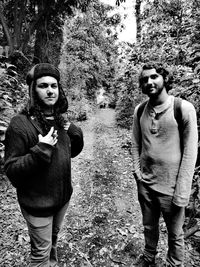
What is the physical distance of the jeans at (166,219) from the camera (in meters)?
2.36

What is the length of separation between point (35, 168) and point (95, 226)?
2.51m

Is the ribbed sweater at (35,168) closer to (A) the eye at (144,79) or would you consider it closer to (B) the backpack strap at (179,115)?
(A) the eye at (144,79)

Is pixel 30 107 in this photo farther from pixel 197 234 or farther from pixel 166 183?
pixel 197 234

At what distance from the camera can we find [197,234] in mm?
3623

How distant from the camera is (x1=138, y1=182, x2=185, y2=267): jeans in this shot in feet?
7.73

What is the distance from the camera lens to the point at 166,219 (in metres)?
2.44

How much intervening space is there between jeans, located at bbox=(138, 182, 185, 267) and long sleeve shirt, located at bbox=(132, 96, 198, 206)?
0.10 metres

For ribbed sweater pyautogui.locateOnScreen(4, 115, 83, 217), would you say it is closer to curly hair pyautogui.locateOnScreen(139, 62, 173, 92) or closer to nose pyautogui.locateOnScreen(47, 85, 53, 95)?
nose pyautogui.locateOnScreen(47, 85, 53, 95)

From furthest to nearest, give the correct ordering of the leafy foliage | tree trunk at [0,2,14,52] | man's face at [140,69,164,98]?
the leafy foliage < tree trunk at [0,2,14,52] < man's face at [140,69,164,98]

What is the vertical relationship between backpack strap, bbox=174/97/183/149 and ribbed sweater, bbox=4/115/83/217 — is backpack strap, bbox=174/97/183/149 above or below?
above

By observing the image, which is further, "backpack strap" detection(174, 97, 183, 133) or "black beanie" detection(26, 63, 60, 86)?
"backpack strap" detection(174, 97, 183, 133)

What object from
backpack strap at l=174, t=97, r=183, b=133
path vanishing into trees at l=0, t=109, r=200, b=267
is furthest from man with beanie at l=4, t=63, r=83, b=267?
path vanishing into trees at l=0, t=109, r=200, b=267

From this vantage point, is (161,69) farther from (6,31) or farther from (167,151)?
(6,31)

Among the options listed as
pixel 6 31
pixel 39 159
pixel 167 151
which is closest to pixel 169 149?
pixel 167 151
